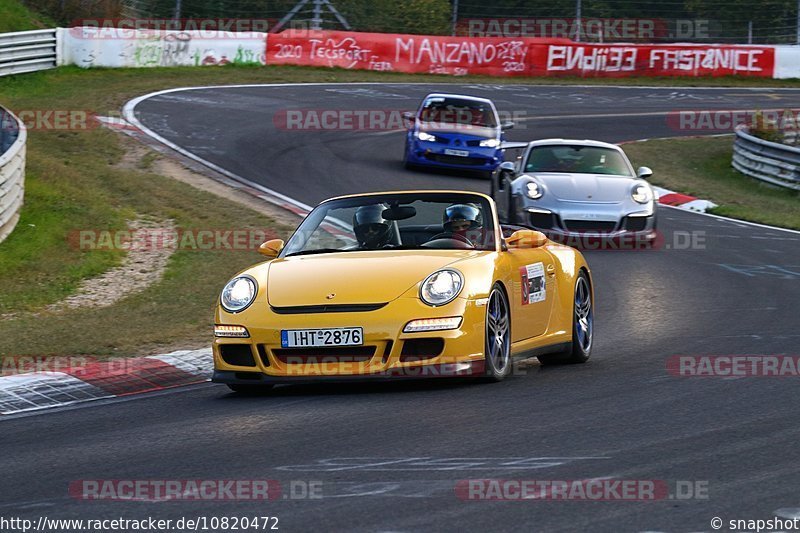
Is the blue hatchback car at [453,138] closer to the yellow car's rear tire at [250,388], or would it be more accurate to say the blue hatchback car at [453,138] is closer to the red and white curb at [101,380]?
the red and white curb at [101,380]

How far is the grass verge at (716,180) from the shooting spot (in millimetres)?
20259

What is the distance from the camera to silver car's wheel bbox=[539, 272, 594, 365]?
9086 mm

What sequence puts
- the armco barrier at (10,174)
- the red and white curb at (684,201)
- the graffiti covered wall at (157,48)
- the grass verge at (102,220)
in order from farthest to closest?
1. the graffiti covered wall at (157,48)
2. the red and white curb at (684,201)
3. the armco barrier at (10,174)
4. the grass verge at (102,220)

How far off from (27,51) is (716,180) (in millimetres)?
15558

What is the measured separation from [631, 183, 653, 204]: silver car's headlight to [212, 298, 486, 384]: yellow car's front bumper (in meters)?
8.52


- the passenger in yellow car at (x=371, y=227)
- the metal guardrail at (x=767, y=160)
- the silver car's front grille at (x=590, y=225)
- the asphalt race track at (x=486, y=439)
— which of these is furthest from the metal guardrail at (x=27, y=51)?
the passenger in yellow car at (x=371, y=227)

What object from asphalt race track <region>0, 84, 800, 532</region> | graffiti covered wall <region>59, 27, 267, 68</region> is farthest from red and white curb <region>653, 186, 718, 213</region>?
graffiti covered wall <region>59, 27, 267, 68</region>

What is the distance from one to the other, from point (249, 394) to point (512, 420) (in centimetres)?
207

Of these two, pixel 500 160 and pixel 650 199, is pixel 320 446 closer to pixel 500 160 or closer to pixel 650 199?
A: pixel 650 199

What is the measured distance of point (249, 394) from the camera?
25.9 feet

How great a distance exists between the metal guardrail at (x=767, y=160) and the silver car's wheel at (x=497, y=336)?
1606 centimetres

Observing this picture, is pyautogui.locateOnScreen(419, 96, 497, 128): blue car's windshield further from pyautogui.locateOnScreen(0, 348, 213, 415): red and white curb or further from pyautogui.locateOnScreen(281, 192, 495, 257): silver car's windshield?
pyautogui.locateOnScreen(281, 192, 495, 257): silver car's windshield

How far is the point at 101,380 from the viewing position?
8.70m

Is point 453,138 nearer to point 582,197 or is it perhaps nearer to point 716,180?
point 716,180
